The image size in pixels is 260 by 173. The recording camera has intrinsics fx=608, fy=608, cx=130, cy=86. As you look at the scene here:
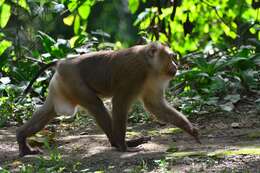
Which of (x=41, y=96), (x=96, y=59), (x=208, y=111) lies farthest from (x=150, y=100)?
(x=41, y=96)

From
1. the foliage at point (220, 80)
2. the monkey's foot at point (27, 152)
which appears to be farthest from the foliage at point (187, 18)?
the monkey's foot at point (27, 152)

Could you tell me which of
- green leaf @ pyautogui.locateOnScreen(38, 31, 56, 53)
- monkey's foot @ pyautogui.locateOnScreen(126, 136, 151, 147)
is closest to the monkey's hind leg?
monkey's foot @ pyautogui.locateOnScreen(126, 136, 151, 147)

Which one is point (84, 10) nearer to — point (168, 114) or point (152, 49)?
point (152, 49)

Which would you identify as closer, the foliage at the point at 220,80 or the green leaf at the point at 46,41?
the foliage at the point at 220,80

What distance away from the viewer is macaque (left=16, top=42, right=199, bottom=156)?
22.3 feet

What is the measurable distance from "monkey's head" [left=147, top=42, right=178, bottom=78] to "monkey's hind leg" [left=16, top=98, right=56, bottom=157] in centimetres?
132

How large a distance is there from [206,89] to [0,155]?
331 cm

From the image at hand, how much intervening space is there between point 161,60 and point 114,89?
655 mm

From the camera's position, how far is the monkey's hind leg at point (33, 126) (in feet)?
22.8

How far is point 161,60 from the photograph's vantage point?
23.2ft

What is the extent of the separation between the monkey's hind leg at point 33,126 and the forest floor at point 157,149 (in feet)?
0.46

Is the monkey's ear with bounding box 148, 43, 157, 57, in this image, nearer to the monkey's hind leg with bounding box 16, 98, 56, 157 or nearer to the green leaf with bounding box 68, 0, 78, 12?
the monkey's hind leg with bounding box 16, 98, 56, 157

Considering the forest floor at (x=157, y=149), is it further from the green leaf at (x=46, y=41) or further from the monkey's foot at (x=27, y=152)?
the green leaf at (x=46, y=41)

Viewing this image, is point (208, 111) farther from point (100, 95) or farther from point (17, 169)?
point (17, 169)
